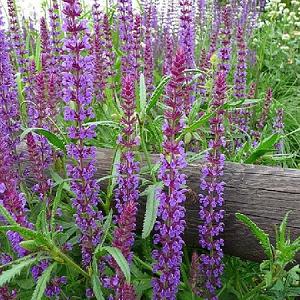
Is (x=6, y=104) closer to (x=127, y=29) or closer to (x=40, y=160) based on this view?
(x=40, y=160)

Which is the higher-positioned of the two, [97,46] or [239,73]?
[97,46]

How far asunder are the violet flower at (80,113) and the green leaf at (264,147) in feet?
2.99

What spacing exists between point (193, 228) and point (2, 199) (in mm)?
1011

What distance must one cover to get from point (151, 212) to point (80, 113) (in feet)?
1.49

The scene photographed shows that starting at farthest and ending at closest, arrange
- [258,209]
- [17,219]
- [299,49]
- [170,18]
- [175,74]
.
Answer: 1. [299,49]
2. [170,18]
3. [258,209]
4. [17,219]
5. [175,74]

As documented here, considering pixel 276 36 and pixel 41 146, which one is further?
pixel 276 36

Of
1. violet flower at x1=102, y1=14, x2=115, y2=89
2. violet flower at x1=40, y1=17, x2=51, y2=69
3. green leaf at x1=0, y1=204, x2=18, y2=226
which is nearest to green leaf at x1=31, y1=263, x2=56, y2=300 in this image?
green leaf at x1=0, y1=204, x2=18, y2=226

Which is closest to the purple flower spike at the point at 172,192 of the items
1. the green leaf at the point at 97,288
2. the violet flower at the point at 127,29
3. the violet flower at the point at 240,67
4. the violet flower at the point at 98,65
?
the green leaf at the point at 97,288

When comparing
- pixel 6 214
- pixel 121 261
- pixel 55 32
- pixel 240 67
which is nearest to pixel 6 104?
pixel 6 214

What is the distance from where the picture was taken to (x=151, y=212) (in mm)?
2053

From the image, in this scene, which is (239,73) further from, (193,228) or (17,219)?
(17,219)

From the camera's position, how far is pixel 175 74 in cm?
181

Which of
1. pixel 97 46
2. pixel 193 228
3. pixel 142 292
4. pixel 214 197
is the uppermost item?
pixel 97 46

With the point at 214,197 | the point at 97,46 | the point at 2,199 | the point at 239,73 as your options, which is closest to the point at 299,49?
the point at 239,73
